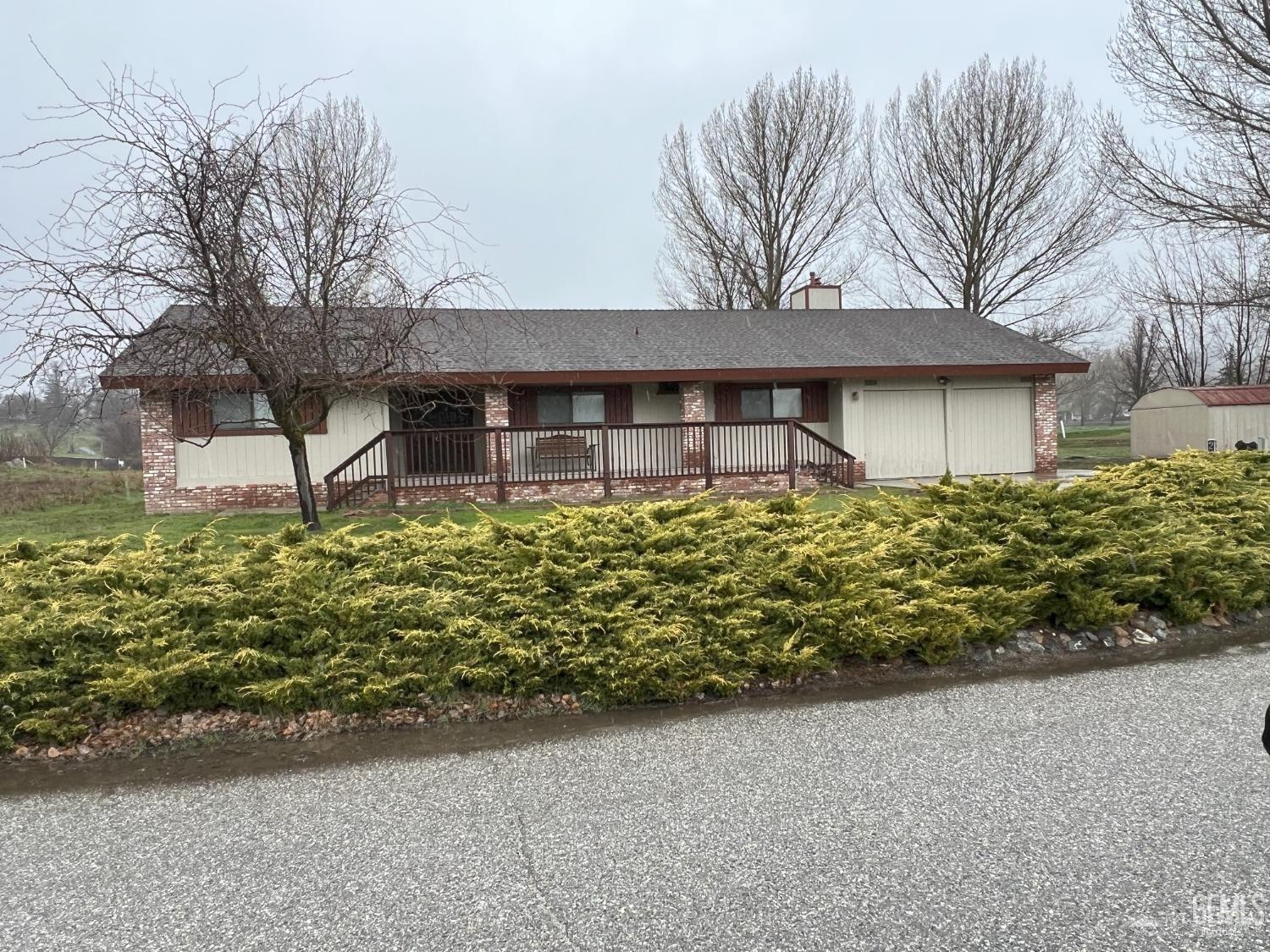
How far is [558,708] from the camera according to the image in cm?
471

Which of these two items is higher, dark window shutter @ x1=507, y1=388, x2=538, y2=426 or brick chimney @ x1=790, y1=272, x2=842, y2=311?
brick chimney @ x1=790, y1=272, x2=842, y2=311

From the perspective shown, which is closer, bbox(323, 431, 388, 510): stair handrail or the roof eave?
bbox(323, 431, 388, 510): stair handrail

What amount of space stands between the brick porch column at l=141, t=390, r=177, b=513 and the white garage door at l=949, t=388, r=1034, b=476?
14325 mm

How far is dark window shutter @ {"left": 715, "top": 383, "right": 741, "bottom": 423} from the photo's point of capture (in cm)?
1720

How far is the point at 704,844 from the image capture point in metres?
3.08

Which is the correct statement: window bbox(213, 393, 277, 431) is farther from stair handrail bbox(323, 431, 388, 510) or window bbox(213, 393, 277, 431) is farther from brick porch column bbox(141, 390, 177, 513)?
stair handrail bbox(323, 431, 388, 510)

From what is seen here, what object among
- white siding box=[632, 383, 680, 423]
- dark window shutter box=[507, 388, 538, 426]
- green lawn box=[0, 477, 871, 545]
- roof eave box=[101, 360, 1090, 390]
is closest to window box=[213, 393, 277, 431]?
green lawn box=[0, 477, 871, 545]

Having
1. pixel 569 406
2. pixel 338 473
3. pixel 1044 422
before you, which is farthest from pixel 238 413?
pixel 1044 422

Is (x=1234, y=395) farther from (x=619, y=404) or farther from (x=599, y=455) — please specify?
(x=599, y=455)

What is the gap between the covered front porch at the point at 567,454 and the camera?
539 inches

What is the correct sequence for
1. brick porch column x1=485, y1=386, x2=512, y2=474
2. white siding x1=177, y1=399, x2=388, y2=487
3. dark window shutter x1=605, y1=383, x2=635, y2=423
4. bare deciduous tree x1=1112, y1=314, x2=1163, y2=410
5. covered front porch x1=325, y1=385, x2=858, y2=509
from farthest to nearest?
bare deciduous tree x1=1112, y1=314, x2=1163, y2=410 → dark window shutter x1=605, y1=383, x2=635, y2=423 → brick porch column x1=485, y1=386, x2=512, y2=474 → white siding x1=177, y1=399, x2=388, y2=487 → covered front porch x1=325, y1=385, x2=858, y2=509

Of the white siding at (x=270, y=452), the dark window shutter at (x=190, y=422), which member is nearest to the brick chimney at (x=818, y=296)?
the white siding at (x=270, y=452)

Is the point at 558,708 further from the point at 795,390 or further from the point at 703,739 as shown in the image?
the point at 795,390

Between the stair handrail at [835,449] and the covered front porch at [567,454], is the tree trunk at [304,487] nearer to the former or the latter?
the covered front porch at [567,454]
